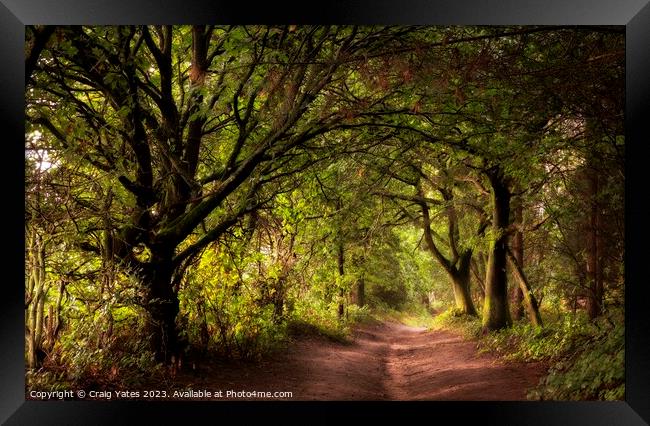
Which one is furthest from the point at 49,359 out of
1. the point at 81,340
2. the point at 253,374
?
the point at 253,374

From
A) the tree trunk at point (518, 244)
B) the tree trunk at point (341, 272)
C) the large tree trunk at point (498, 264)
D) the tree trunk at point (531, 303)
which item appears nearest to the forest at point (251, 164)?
the tree trunk at point (531, 303)

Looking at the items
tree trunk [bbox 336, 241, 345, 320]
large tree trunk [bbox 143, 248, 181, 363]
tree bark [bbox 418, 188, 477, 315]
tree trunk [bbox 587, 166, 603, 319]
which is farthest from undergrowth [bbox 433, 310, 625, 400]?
tree bark [bbox 418, 188, 477, 315]

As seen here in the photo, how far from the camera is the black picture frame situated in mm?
3324

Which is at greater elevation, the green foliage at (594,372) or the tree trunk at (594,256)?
the tree trunk at (594,256)

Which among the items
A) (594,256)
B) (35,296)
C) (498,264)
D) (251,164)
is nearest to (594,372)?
(594,256)

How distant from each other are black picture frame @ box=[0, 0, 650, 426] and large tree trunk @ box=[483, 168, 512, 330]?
253 inches

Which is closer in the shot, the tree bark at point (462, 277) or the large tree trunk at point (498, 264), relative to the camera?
the large tree trunk at point (498, 264)

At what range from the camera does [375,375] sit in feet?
25.9

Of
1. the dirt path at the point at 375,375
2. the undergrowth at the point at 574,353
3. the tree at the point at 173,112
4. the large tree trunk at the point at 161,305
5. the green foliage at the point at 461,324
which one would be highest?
the tree at the point at 173,112

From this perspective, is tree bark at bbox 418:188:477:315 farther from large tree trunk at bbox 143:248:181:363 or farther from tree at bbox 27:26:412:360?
large tree trunk at bbox 143:248:181:363
